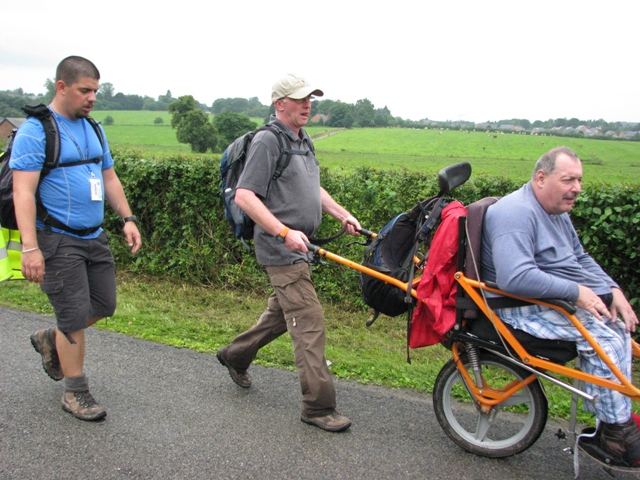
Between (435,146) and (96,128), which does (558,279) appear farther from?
(435,146)

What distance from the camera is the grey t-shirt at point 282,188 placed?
11.3 ft

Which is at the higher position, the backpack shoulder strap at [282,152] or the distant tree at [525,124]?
the distant tree at [525,124]

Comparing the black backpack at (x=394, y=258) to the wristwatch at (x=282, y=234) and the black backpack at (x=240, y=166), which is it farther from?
the black backpack at (x=240, y=166)

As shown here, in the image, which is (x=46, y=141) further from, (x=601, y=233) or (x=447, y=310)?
(x=601, y=233)

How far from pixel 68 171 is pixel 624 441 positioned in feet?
11.6

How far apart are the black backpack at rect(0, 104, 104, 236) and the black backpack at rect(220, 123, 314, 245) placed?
0.91m

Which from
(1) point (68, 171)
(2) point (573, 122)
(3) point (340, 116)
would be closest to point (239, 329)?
(1) point (68, 171)

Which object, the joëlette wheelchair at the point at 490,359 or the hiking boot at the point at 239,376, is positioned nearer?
the joëlette wheelchair at the point at 490,359

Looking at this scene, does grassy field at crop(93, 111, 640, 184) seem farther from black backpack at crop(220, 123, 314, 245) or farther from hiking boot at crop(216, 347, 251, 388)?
black backpack at crop(220, 123, 314, 245)

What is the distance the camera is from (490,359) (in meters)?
3.33

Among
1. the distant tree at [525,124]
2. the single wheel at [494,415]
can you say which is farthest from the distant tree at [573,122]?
the single wheel at [494,415]

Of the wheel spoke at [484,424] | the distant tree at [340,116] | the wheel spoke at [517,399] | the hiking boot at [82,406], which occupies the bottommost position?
the hiking boot at [82,406]

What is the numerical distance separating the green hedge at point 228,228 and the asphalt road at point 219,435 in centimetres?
219

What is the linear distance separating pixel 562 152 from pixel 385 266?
1.20m
